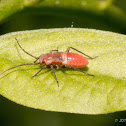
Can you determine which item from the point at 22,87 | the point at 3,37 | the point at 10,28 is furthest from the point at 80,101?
the point at 10,28

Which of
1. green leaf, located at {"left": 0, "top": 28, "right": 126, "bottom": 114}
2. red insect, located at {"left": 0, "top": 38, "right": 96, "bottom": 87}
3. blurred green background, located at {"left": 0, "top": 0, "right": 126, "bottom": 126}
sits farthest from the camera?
red insect, located at {"left": 0, "top": 38, "right": 96, "bottom": 87}

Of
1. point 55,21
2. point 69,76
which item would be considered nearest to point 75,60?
point 69,76

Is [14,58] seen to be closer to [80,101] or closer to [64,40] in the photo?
[64,40]

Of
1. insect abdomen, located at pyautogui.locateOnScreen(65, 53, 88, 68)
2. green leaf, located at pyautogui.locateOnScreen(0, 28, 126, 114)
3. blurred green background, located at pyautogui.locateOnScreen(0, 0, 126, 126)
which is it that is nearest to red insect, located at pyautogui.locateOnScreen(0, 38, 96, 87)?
insect abdomen, located at pyautogui.locateOnScreen(65, 53, 88, 68)

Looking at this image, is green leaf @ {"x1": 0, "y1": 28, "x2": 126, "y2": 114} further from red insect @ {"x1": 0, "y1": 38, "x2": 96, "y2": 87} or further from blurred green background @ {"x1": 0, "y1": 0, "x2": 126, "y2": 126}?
blurred green background @ {"x1": 0, "y1": 0, "x2": 126, "y2": 126}

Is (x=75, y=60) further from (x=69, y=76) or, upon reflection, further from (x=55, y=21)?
(x=55, y=21)

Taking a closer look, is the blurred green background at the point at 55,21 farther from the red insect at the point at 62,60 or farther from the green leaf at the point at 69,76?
the red insect at the point at 62,60
